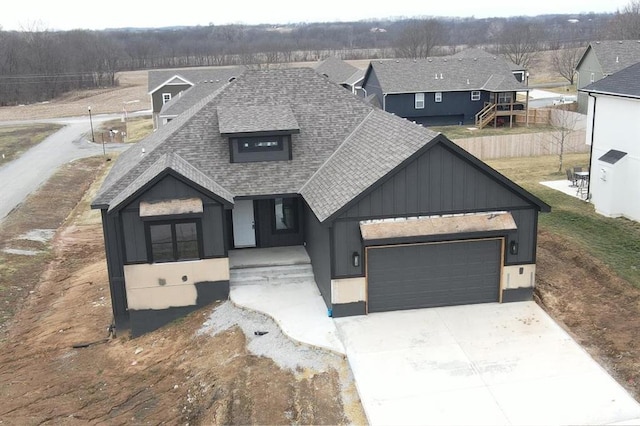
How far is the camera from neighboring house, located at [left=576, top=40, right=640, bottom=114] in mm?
47125

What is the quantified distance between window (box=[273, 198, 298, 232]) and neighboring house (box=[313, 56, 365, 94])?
3695 cm

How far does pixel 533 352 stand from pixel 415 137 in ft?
18.8

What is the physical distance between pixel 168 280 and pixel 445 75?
125ft

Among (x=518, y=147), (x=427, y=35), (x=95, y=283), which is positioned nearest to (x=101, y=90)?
(x=427, y=35)

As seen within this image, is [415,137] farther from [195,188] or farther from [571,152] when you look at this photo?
[571,152]

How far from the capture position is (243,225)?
18.7 meters

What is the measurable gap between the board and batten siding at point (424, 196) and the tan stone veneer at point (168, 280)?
3307 mm

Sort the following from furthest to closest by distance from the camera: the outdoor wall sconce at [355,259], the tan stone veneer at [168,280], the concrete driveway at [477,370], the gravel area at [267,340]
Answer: the tan stone veneer at [168,280]
the outdoor wall sconce at [355,259]
the gravel area at [267,340]
the concrete driveway at [477,370]

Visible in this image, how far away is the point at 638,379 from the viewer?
11.9 meters

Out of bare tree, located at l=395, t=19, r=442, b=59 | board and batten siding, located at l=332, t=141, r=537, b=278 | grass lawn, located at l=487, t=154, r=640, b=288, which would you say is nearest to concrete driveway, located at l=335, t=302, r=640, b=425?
board and batten siding, located at l=332, t=141, r=537, b=278

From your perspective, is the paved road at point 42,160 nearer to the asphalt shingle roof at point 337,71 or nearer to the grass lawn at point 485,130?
the asphalt shingle roof at point 337,71

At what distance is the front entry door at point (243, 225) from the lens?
18.6 meters

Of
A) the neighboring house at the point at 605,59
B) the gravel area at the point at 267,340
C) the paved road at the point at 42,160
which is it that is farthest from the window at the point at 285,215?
the neighboring house at the point at 605,59

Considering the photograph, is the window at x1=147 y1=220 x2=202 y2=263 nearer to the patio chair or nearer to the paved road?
the paved road
